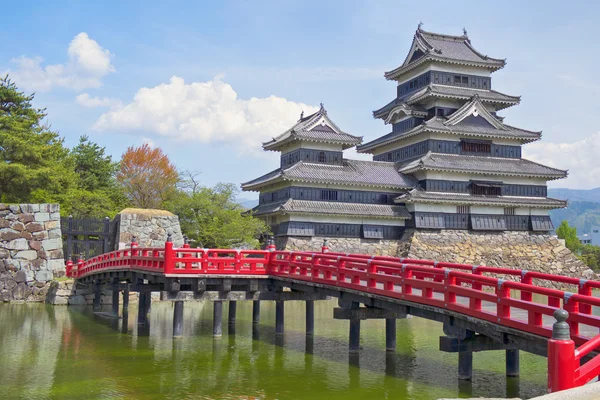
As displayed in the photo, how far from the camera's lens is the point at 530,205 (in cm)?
4750

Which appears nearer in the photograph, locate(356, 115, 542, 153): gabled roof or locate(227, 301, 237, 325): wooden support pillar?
locate(227, 301, 237, 325): wooden support pillar

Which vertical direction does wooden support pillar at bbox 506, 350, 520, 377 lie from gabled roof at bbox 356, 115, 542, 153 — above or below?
below

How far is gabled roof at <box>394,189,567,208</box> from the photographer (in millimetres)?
44375

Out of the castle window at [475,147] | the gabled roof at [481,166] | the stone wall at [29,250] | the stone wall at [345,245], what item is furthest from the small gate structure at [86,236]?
the castle window at [475,147]

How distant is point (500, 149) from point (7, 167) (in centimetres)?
Result: 3441

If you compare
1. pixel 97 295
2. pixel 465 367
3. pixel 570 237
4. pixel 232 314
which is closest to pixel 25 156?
pixel 97 295

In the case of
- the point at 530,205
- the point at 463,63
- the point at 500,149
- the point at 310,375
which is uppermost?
the point at 463,63

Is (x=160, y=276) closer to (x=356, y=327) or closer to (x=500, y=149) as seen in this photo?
(x=356, y=327)

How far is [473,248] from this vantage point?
150 ft

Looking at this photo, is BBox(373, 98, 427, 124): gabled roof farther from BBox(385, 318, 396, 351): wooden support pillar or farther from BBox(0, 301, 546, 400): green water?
BBox(385, 318, 396, 351): wooden support pillar

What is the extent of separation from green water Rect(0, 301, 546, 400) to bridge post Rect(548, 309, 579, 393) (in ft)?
19.2

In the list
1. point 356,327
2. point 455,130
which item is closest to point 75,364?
point 356,327

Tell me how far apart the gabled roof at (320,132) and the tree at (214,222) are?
654 centimetres

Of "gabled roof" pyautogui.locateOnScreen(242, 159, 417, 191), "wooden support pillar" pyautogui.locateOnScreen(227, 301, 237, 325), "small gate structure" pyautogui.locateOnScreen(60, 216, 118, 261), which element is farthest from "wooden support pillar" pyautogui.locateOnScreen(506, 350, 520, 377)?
"gabled roof" pyautogui.locateOnScreen(242, 159, 417, 191)
